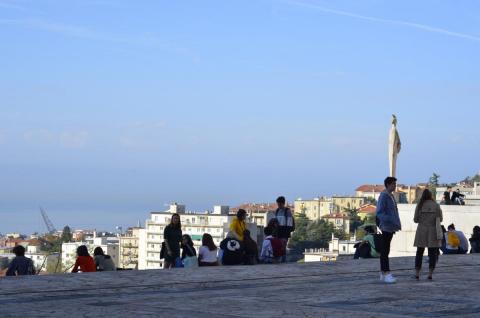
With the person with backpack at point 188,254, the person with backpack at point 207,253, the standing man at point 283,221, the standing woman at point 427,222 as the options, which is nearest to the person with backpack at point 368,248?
the standing man at point 283,221

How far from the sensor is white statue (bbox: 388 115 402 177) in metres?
32.8

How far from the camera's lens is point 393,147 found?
33.1 metres

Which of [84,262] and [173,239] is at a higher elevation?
[173,239]

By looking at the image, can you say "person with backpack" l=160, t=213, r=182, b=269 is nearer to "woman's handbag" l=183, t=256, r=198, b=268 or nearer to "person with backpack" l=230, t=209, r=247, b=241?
"woman's handbag" l=183, t=256, r=198, b=268

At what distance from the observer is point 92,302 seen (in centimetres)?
1347

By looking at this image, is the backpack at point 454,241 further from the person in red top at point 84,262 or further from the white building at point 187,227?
the white building at point 187,227

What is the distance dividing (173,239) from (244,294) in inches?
202

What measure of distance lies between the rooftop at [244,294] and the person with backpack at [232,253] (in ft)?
3.78

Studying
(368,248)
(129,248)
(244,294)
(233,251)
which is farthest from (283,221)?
(129,248)

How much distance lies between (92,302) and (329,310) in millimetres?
2860

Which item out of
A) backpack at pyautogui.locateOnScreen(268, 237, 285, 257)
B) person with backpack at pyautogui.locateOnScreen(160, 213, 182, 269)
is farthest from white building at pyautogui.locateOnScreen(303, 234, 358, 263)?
person with backpack at pyautogui.locateOnScreen(160, 213, 182, 269)

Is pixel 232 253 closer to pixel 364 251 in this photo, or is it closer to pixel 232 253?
pixel 232 253

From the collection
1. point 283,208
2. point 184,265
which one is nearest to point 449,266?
point 283,208

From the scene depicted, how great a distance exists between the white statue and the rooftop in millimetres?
13214
